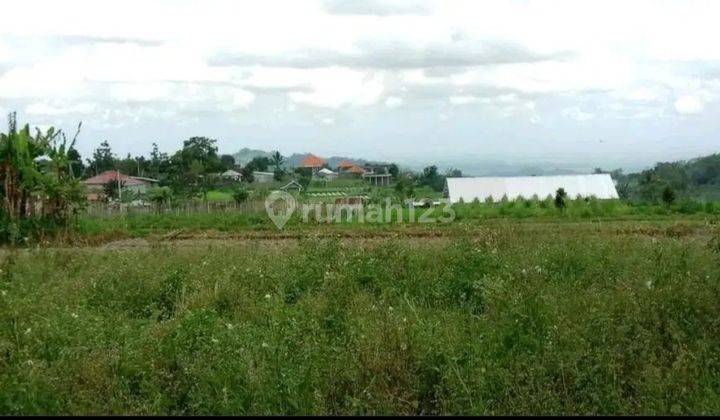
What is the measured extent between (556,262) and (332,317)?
10.6ft

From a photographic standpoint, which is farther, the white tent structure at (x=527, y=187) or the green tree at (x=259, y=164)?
the green tree at (x=259, y=164)

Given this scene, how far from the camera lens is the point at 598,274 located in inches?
280

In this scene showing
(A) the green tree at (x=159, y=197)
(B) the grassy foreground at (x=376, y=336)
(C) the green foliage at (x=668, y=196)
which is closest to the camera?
(B) the grassy foreground at (x=376, y=336)

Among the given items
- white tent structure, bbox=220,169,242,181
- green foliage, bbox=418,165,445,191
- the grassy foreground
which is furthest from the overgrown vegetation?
green foliage, bbox=418,165,445,191

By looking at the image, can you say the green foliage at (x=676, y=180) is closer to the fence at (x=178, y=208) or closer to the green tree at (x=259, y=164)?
the fence at (x=178, y=208)

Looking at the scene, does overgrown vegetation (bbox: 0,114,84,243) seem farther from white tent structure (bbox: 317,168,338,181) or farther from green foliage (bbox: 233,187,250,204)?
white tent structure (bbox: 317,168,338,181)

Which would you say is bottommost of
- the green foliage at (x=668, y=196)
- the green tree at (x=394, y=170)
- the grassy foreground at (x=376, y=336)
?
the grassy foreground at (x=376, y=336)

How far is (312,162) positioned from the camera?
26891 millimetres

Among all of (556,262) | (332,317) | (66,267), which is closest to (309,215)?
(66,267)

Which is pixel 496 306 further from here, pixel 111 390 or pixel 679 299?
pixel 111 390

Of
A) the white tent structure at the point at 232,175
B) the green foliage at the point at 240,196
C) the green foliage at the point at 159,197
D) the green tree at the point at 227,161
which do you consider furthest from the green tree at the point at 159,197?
the green tree at the point at 227,161

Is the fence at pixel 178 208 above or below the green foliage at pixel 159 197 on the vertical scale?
below

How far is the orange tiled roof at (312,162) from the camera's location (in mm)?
26297

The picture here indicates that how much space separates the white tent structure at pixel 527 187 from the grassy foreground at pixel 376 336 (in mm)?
13144
